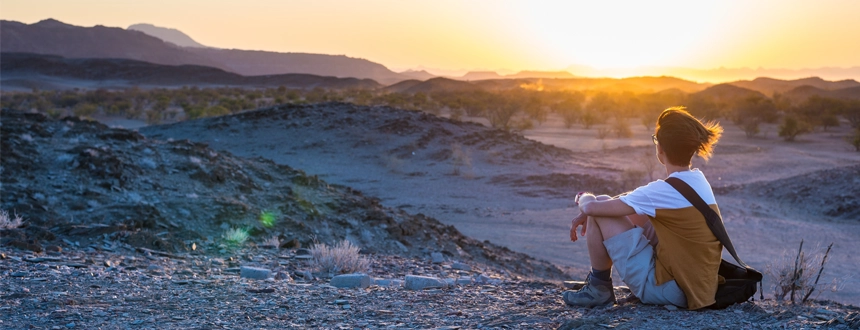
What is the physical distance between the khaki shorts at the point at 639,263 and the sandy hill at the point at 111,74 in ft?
327

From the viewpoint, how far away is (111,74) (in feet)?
338

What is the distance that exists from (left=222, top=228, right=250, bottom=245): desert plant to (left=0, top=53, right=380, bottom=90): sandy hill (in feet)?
309

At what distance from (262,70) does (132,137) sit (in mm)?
154673

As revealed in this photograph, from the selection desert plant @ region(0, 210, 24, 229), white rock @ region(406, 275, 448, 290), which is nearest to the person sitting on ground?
white rock @ region(406, 275, 448, 290)

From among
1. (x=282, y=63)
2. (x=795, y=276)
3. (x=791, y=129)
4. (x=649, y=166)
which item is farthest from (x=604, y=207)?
(x=282, y=63)

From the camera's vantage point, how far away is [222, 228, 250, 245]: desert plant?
26.9 feet

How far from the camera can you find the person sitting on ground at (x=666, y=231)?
3.90 meters

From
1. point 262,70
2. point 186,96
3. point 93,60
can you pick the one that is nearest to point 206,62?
point 262,70

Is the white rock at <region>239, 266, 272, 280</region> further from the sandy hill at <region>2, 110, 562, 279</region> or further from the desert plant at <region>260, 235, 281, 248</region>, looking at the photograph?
the desert plant at <region>260, 235, 281, 248</region>

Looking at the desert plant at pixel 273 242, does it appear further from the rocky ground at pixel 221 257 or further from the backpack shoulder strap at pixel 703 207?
the backpack shoulder strap at pixel 703 207

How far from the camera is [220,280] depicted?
590 centimetres

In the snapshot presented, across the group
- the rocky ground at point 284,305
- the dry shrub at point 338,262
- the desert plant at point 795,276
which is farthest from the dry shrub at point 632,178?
the desert plant at point 795,276

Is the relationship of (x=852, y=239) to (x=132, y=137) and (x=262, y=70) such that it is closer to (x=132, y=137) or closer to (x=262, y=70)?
(x=132, y=137)

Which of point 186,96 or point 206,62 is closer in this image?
point 186,96
